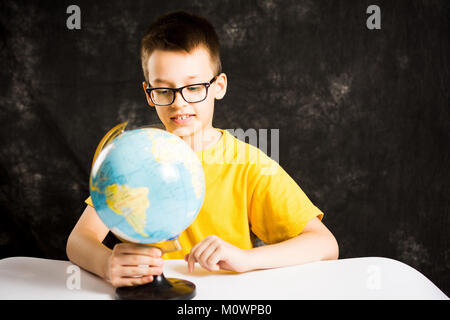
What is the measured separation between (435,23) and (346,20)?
1.68 feet

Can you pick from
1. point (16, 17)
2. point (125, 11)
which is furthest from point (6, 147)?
point (125, 11)

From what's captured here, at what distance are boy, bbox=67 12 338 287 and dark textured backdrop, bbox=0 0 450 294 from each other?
85 cm

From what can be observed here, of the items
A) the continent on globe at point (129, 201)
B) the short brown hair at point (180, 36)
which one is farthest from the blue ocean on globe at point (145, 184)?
the short brown hair at point (180, 36)

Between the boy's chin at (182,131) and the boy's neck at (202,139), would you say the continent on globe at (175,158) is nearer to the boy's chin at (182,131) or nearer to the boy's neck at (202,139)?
the boy's chin at (182,131)

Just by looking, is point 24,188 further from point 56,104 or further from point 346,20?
point 346,20

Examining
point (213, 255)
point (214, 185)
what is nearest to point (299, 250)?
point (213, 255)

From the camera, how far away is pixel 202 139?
6.51ft

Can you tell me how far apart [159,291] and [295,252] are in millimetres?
531

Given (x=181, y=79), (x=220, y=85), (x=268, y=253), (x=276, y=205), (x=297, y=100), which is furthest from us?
(x=297, y=100)

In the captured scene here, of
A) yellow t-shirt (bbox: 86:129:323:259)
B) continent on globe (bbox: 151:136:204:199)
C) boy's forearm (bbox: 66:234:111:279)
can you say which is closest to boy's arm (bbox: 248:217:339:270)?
yellow t-shirt (bbox: 86:129:323:259)

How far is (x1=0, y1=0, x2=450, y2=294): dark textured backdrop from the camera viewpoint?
275cm

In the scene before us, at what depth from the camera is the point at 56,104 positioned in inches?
111

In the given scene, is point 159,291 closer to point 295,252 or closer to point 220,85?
point 295,252
